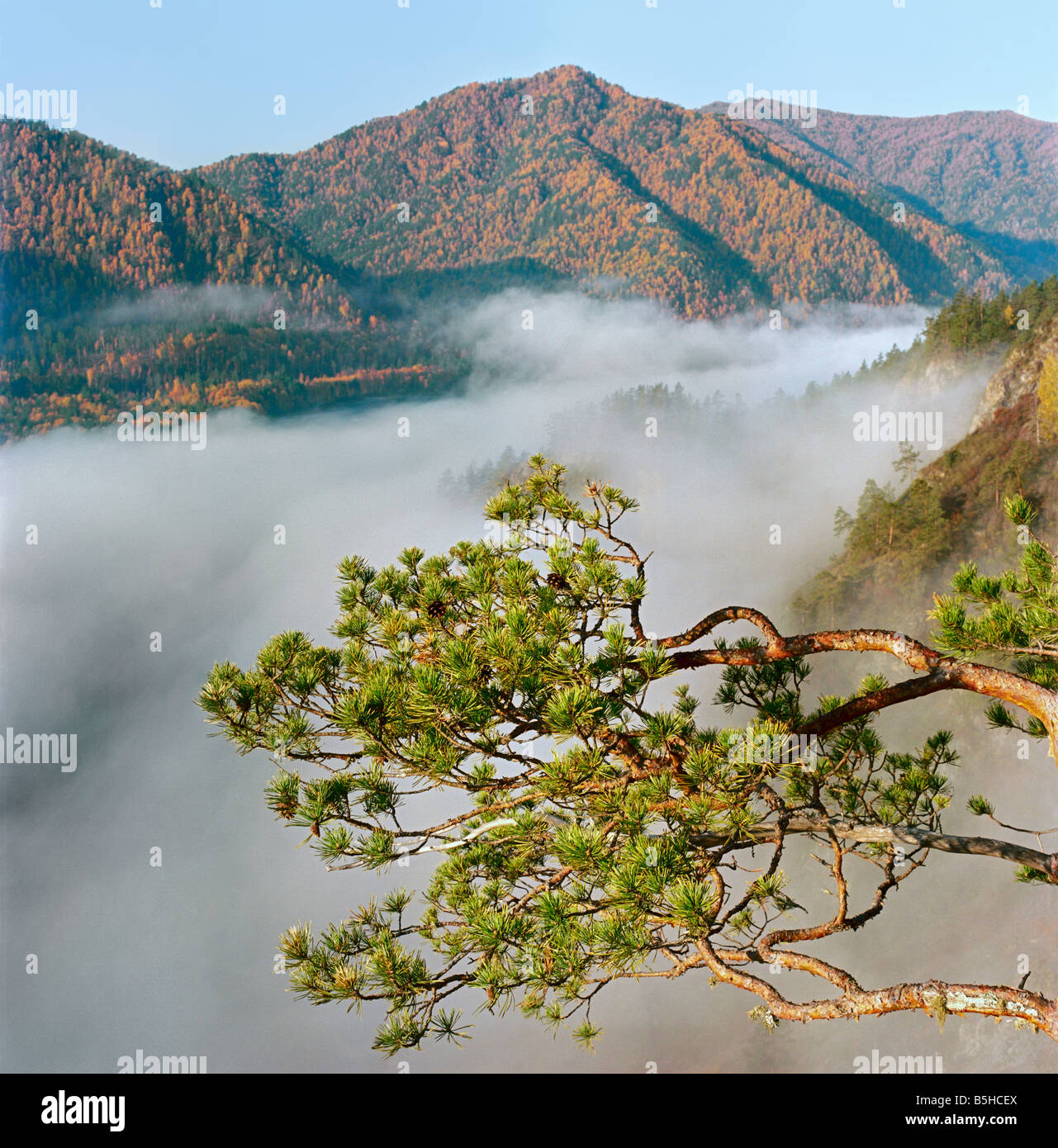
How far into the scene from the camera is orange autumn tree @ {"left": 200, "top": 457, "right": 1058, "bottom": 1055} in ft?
11.7

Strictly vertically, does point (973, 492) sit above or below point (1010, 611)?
above

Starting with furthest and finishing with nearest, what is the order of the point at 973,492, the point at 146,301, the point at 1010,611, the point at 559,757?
the point at 146,301 < the point at 973,492 < the point at 1010,611 < the point at 559,757

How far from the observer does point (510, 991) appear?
4117mm

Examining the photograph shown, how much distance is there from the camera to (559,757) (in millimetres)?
3541

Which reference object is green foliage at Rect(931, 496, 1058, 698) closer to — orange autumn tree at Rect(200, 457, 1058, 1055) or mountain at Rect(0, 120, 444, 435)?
orange autumn tree at Rect(200, 457, 1058, 1055)

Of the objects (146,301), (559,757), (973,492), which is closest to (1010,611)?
(559,757)

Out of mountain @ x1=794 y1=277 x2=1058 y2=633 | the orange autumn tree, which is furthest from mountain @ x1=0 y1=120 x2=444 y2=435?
the orange autumn tree

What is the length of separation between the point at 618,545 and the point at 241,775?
139703mm

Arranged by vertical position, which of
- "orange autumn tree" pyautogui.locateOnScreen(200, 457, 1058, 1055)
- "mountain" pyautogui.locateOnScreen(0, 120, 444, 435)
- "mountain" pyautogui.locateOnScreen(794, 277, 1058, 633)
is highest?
"mountain" pyautogui.locateOnScreen(0, 120, 444, 435)

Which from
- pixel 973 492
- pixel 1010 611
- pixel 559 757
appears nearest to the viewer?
pixel 559 757

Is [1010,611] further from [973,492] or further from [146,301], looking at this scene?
[146,301]

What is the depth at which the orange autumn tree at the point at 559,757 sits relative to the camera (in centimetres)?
356

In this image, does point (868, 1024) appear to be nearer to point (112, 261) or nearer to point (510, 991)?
point (510, 991)
